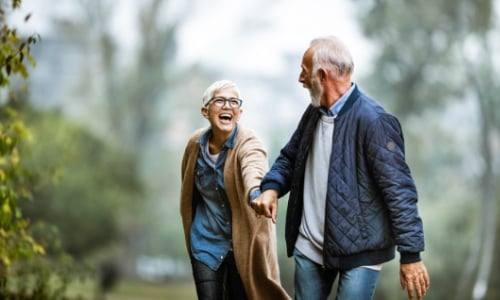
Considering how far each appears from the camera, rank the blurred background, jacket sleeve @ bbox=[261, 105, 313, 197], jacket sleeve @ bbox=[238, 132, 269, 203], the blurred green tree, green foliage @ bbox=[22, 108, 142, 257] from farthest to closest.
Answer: the blurred background, green foliage @ bbox=[22, 108, 142, 257], the blurred green tree, jacket sleeve @ bbox=[238, 132, 269, 203], jacket sleeve @ bbox=[261, 105, 313, 197]

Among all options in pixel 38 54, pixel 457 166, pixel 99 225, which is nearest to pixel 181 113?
pixel 38 54

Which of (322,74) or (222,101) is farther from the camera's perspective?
(222,101)

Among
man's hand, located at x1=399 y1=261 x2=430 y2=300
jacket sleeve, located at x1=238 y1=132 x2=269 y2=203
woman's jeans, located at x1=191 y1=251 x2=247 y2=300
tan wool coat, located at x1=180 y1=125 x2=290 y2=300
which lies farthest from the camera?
woman's jeans, located at x1=191 y1=251 x2=247 y2=300

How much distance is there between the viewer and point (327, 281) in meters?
4.22

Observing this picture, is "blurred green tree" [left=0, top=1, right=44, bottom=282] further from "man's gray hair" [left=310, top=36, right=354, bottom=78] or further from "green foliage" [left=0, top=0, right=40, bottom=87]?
"man's gray hair" [left=310, top=36, right=354, bottom=78]

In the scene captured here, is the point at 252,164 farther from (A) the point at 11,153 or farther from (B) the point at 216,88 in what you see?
(A) the point at 11,153

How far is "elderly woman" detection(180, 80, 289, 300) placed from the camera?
4.80m

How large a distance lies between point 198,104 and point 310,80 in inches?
1142

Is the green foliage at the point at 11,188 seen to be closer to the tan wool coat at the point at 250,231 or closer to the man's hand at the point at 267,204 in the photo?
the tan wool coat at the point at 250,231

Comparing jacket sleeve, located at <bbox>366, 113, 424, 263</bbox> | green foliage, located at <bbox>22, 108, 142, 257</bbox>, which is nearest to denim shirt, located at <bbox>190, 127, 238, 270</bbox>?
jacket sleeve, located at <bbox>366, 113, 424, 263</bbox>

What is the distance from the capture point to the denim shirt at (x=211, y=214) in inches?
193

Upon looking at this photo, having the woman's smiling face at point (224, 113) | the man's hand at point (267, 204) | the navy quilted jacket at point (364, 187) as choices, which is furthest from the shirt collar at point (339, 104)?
the woman's smiling face at point (224, 113)

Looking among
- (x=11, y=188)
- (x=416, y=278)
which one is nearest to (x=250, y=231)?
(x=416, y=278)

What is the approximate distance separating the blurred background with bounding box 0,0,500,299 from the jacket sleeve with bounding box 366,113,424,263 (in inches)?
449
